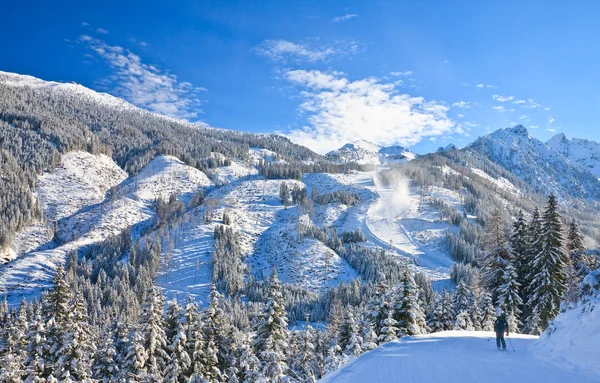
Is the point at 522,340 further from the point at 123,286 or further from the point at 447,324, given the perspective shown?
the point at 123,286

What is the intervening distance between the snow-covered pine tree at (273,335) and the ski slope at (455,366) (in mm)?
12994

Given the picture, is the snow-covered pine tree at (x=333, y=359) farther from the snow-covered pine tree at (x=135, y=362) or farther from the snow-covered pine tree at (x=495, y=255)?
the snow-covered pine tree at (x=495, y=255)

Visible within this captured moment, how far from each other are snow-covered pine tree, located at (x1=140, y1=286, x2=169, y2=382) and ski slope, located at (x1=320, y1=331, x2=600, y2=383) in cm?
1952

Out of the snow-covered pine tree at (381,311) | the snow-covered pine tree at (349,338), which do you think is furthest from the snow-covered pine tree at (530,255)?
the snow-covered pine tree at (349,338)

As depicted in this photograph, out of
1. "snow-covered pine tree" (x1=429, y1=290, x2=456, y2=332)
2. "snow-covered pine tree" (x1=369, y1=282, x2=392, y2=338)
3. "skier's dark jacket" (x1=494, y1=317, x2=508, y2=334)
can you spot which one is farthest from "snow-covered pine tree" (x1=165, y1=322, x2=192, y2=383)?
"snow-covered pine tree" (x1=429, y1=290, x2=456, y2=332)

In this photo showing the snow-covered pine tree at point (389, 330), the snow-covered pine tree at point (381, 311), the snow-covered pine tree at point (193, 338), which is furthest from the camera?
the snow-covered pine tree at point (381, 311)

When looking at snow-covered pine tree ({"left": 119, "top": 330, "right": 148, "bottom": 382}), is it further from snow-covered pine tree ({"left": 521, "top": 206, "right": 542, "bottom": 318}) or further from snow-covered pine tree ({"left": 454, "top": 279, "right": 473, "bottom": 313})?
snow-covered pine tree ({"left": 521, "top": 206, "right": 542, "bottom": 318})

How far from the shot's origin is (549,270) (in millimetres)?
31219

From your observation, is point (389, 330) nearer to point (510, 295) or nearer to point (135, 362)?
point (510, 295)

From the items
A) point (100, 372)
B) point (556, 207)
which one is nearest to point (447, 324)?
point (556, 207)

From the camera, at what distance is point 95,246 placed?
16488 centimetres

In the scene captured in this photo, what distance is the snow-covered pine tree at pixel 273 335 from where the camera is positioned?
2905 cm

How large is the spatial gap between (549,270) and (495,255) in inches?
208

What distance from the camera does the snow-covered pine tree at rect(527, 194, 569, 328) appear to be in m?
30.7
